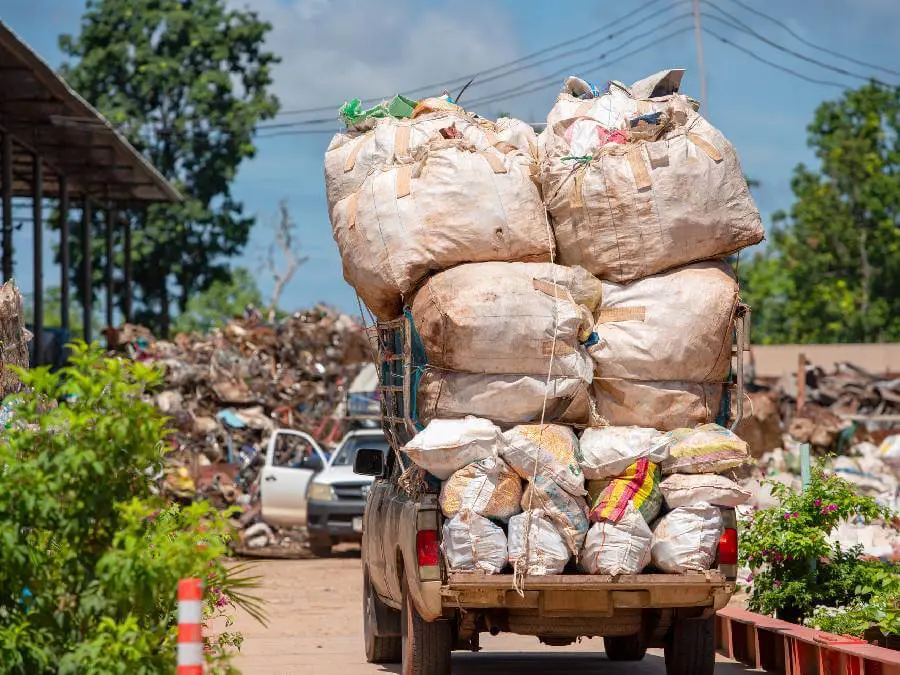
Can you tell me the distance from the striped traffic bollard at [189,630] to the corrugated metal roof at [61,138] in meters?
17.4

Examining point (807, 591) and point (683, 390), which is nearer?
point (683, 390)

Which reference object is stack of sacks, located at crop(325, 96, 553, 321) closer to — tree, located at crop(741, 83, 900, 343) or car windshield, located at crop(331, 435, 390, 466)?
car windshield, located at crop(331, 435, 390, 466)

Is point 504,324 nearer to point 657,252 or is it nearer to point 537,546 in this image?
point 657,252

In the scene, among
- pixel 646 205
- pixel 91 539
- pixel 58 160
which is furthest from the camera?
pixel 58 160

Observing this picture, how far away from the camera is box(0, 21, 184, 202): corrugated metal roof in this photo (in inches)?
990

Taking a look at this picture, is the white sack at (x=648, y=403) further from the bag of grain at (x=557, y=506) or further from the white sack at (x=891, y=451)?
the white sack at (x=891, y=451)

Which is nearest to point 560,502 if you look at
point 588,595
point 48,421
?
point 588,595

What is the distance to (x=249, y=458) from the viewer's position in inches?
1156

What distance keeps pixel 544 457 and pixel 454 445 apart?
0.53m

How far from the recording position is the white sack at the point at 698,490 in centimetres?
917

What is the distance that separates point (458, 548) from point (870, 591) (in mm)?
3970

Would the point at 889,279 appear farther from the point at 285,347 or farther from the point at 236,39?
the point at 285,347

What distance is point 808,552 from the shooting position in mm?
11766

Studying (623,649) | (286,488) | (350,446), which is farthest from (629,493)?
(286,488)
